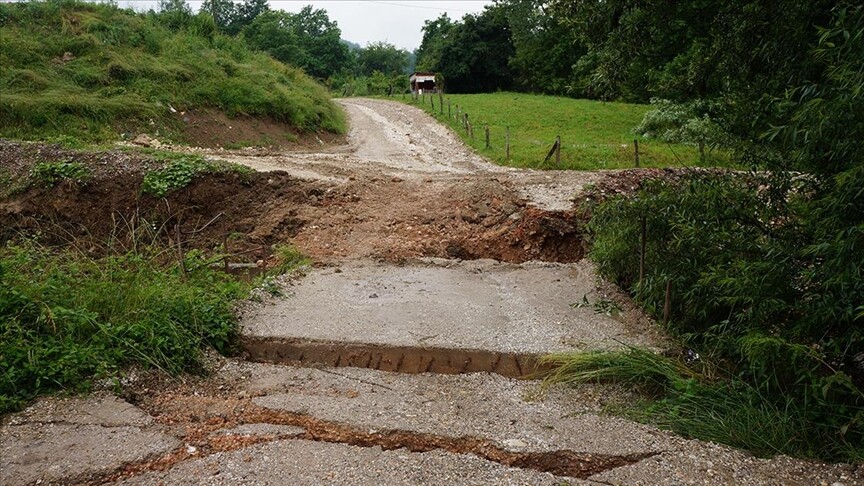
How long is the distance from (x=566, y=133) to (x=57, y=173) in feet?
59.7

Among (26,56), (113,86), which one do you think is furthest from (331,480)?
(26,56)

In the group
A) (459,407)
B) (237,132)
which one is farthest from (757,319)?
(237,132)

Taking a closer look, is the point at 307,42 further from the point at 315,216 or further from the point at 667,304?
the point at 667,304

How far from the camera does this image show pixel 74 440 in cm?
447

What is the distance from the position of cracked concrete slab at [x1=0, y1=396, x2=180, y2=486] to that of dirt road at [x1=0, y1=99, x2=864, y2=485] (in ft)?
0.05

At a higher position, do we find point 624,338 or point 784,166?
point 784,166

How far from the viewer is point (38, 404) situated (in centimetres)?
489

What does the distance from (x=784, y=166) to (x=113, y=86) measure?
1951cm

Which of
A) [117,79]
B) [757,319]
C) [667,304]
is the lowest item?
[667,304]

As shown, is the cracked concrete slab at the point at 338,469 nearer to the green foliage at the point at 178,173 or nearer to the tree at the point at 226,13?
the green foliage at the point at 178,173

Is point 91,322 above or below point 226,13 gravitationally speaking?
below

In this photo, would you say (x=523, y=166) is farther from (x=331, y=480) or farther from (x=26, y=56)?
(x=26, y=56)

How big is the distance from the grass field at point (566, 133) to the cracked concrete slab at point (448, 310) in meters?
3.18

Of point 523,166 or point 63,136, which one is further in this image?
point 523,166
